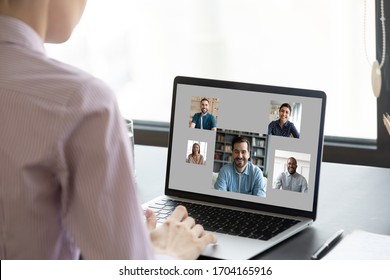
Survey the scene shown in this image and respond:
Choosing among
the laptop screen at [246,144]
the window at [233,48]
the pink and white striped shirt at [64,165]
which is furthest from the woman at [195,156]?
the window at [233,48]

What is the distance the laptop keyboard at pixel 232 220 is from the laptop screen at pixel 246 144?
0.10 feet

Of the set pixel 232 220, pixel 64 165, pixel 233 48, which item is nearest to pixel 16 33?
pixel 64 165

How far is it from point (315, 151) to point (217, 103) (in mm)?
238

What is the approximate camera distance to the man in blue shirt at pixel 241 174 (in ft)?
4.83

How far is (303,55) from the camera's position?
2.42 meters

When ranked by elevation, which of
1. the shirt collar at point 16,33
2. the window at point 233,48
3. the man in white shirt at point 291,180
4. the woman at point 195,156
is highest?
the window at point 233,48

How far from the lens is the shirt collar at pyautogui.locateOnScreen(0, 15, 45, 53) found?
3.03 ft

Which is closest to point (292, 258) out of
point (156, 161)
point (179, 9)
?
point (156, 161)

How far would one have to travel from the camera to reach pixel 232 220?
1.44 m

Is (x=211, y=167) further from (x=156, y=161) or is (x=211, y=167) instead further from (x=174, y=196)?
(x=156, y=161)

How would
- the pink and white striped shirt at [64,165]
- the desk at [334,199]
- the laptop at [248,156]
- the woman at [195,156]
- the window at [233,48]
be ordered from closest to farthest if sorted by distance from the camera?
the pink and white striped shirt at [64,165]
the desk at [334,199]
the laptop at [248,156]
the woman at [195,156]
the window at [233,48]

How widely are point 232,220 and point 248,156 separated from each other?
0.45 ft

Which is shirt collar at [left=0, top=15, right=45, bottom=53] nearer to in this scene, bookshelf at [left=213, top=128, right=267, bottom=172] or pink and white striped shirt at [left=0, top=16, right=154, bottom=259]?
pink and white striped shirt at [left=0, top=16, right=154, bottom=259]

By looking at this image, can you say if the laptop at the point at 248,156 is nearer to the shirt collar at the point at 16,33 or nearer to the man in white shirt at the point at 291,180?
the man in white shirt at the point at 291,180
